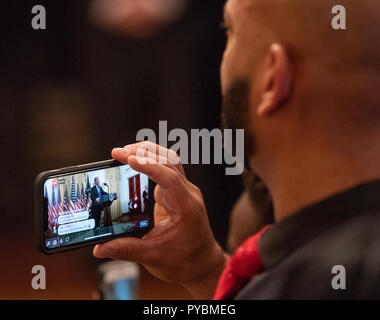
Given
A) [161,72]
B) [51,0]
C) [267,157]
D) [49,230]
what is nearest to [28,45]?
[51,0]

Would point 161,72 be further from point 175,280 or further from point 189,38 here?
point 175,280

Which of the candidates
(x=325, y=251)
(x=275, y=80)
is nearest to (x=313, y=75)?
(x=275, y=80)

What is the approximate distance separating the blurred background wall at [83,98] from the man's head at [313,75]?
2.54 ft

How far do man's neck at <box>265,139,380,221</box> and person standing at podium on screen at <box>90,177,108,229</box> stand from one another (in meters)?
0.36

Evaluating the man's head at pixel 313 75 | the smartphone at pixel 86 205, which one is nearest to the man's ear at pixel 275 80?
the man's head at pixel 313 75

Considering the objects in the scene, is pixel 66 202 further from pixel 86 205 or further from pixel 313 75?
pixel 313 75

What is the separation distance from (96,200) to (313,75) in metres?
0.46

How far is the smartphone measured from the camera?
975mm

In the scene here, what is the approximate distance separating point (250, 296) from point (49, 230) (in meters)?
0.40

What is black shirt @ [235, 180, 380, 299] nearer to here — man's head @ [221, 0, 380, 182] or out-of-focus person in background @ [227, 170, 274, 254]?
man's head @ [221, 0, 380, 182]

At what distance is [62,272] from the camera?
169 cm

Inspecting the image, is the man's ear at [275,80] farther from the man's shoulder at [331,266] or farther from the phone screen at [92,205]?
the phone screen at [92,205]

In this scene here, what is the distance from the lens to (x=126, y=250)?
1.00m
